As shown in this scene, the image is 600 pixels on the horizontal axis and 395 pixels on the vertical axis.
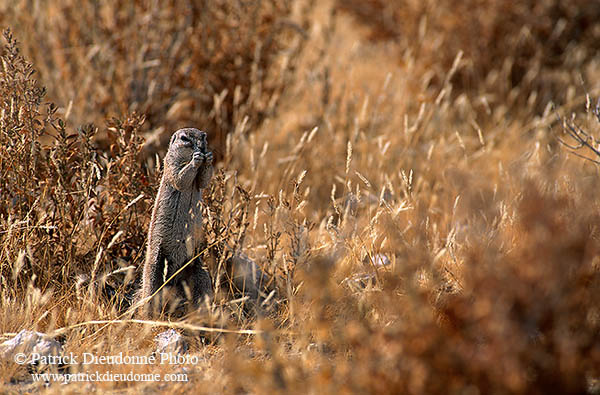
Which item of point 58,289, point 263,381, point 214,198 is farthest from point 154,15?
point 263,381

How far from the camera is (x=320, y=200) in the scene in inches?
199

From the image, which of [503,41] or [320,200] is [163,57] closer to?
[320,200]

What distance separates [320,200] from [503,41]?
3145 millimetres

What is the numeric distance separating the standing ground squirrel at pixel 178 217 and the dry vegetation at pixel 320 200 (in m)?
0.13

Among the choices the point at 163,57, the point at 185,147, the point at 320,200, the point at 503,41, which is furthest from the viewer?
the point at 503,41

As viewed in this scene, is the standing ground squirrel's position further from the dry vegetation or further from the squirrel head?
the dry vegetation

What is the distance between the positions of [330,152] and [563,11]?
3.45 m

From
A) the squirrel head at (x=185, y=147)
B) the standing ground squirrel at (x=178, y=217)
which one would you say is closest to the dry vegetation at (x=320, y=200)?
the standing ground squirrel at (x=178, y=217)

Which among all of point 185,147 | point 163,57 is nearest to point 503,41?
point 163,57

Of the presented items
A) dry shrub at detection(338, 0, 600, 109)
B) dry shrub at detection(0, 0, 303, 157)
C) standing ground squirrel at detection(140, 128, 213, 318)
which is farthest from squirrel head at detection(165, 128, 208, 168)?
dry shrub at detection(338, 0, 600, 109)

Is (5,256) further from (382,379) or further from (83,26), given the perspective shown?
(83,26)

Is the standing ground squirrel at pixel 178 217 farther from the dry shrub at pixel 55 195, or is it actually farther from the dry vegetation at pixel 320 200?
the dry shrub at pixel 55 195

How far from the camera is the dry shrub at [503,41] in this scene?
6727 mm

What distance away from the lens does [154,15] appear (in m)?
5.24
